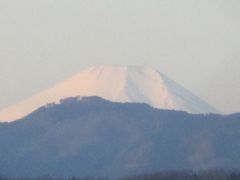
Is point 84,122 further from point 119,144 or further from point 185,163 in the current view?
point 185,163

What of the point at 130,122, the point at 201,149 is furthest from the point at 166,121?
the point at 201,149

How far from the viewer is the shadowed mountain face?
171600 millimetres

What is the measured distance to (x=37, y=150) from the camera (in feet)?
617

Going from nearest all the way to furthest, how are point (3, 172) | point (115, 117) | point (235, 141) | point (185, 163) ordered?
point (3, 172) < point (185, 163) < point (235, 141) < point (115, 117)

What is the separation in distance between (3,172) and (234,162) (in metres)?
25.3

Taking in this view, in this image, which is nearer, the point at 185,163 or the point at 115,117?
the point at 185,163

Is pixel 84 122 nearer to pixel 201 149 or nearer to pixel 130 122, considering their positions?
pixel 130 122

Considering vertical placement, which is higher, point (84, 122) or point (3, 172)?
point (84, 122)

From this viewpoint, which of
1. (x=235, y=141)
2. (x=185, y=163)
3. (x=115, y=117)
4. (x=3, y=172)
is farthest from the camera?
(x=115, y=117)

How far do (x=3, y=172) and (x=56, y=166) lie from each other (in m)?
16.6

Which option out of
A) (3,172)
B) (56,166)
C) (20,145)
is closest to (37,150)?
(20,145)

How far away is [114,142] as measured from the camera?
19012cm

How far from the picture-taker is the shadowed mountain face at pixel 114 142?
172 metres

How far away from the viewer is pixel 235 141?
7279 inches
